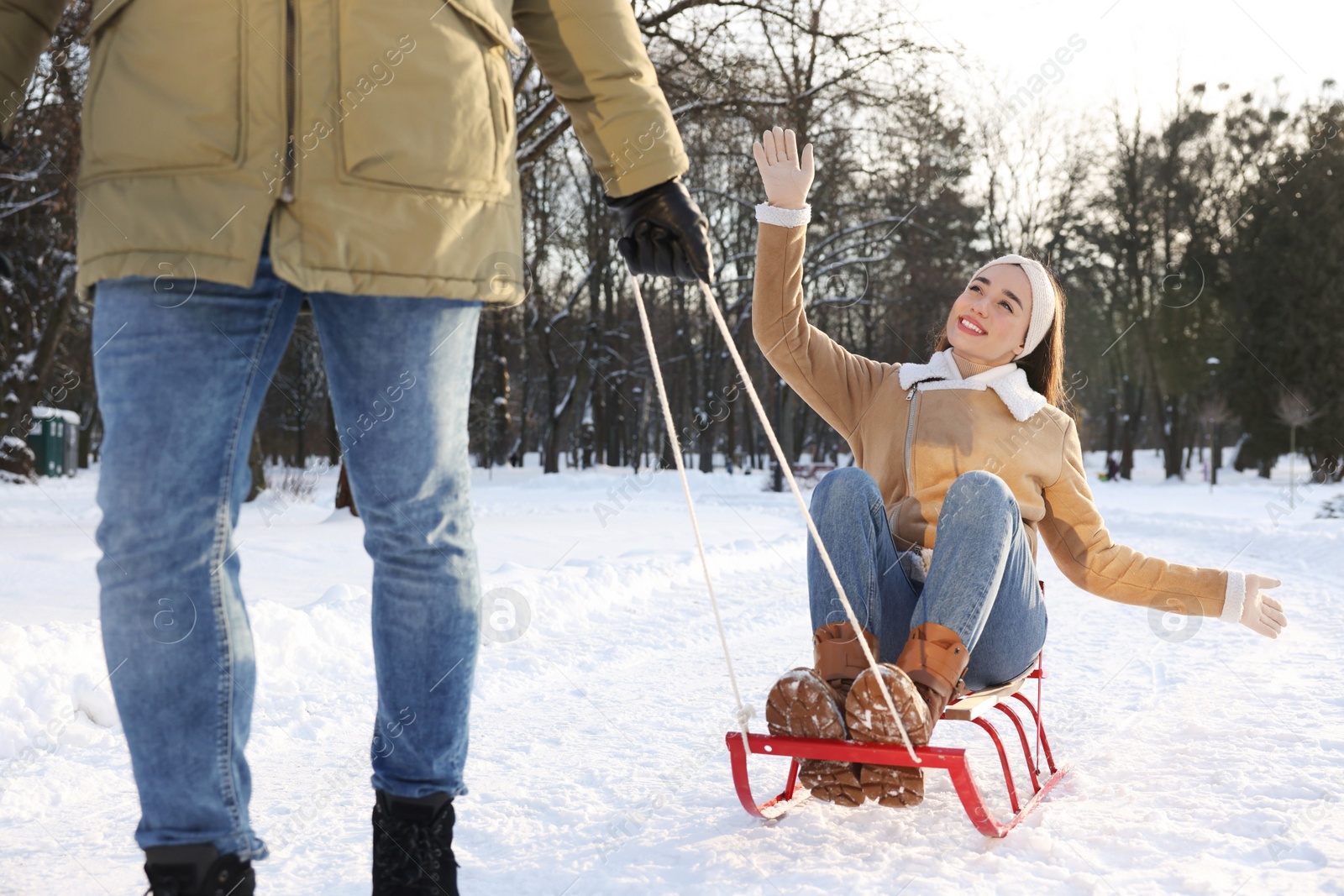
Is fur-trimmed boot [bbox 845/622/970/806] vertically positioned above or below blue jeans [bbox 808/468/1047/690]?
below

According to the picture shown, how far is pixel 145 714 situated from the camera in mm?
1486

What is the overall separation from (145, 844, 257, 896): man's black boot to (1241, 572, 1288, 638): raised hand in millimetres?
2360

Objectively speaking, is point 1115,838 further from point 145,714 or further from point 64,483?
point 64,483

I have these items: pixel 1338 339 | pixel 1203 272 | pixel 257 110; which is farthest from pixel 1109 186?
pixel 257 110

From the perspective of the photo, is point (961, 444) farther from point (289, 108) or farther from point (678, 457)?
point (289, 108)

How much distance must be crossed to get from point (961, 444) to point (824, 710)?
1.01 m

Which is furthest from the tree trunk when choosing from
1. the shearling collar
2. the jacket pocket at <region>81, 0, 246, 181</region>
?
the jacket pocket at <region>81, 0, 246, 181</region>

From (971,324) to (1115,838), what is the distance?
1425mm

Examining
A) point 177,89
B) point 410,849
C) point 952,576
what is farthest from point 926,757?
point 177,89

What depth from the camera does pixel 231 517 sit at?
1622 mm

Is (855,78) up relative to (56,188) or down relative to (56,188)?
up

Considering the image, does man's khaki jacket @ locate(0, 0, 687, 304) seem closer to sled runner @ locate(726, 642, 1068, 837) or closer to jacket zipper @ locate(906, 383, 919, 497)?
sled runner @ locate(726, 642, 1068, 837)

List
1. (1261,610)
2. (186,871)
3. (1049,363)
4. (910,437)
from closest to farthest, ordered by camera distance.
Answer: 1. (186,871)
2. (1261,610)
3. (910,437)
4. (1049,363)

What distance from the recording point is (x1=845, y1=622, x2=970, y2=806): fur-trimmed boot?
87.0 inches
